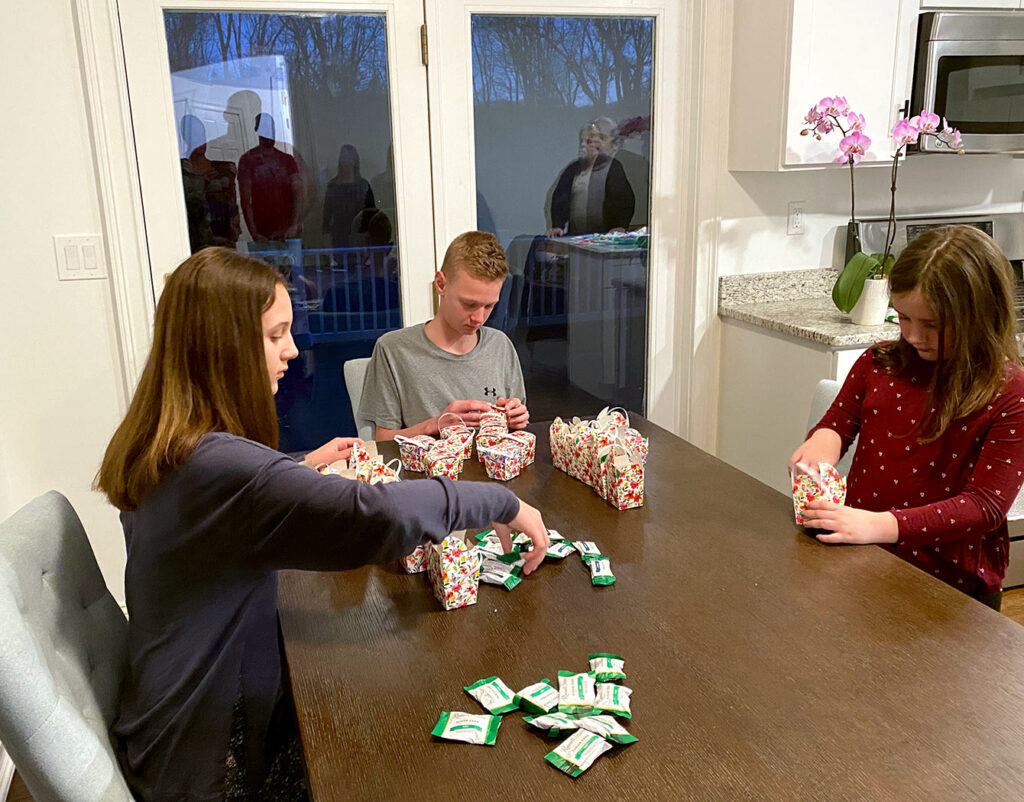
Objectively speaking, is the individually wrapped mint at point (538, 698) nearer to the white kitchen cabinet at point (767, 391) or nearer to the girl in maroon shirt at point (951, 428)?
the girl in maroon shirt at point (951, 428)

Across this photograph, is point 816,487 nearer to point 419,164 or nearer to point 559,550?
point 559,550

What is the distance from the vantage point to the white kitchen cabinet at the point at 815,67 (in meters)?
2.71

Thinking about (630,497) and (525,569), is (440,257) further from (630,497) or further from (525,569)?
(525,569)

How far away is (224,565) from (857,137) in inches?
94.6

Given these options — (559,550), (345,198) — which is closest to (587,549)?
(559,550)

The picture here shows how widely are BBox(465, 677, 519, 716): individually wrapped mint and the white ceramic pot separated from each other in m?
2.12

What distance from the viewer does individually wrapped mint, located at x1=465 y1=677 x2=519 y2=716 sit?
98 centimetres

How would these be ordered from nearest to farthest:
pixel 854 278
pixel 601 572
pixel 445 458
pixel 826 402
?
1. pixel 601 572
2. pixel 445 458
3. pixel 826 402
4. pixel 854 278

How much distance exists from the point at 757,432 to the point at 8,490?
2.43 meters

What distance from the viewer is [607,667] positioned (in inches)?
41.3

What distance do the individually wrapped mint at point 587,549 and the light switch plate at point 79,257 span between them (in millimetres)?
1801

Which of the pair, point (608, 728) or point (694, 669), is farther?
point (694, 669)

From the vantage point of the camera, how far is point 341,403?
2.92m

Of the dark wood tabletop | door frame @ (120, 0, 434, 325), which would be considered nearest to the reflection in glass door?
door frame @ (120, 0, 434, 325)
